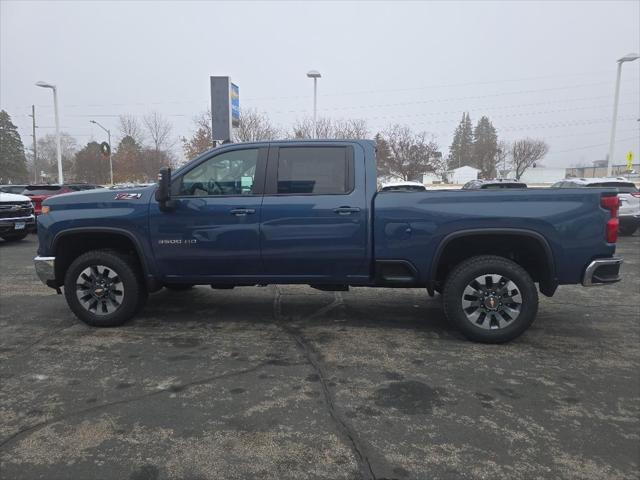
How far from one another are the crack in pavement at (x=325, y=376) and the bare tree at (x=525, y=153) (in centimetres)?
7078

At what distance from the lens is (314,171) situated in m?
4.93

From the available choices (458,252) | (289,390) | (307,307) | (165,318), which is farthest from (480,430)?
(165,318)

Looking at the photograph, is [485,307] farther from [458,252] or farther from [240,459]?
[240,459]

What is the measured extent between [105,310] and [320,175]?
8.96ft

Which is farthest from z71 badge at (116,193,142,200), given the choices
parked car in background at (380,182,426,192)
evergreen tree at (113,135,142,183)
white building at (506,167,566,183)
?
white building at (506,167,566,183)

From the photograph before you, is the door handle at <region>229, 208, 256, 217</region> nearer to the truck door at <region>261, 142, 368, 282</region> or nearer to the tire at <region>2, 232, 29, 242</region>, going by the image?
the truck door at <region>261, 142, 368, 282</region>

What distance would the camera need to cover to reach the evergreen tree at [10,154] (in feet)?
224

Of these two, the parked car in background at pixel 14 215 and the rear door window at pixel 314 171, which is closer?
the rear door window at pixel 314 171

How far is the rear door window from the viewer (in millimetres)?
4871

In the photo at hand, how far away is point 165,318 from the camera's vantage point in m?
5.60

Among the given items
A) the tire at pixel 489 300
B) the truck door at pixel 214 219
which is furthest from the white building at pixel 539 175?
the truck door at pixel 214 219

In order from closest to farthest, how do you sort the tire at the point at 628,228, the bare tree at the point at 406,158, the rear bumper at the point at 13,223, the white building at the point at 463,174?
the rear bumper at the point at 13,223 < the tire at the point at 628,228 < the bare tree at the point at 406,158 < the white building at the point at 463,174

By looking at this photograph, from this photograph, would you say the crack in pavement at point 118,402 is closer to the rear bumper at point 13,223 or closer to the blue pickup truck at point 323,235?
the blue pickup truck at point 323,235

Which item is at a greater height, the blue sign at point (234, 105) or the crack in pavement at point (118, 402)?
the blue sign at point (234, 105)
